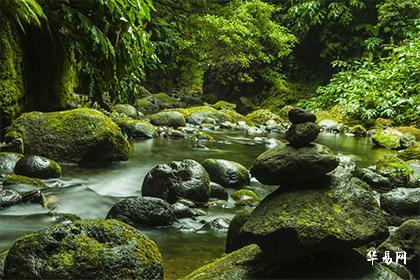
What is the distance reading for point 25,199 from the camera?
16.7 feet

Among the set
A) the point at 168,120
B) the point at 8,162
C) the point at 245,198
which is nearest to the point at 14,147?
the point at 8,162

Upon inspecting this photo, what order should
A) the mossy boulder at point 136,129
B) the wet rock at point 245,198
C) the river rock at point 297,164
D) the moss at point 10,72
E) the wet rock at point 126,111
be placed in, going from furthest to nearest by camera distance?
the wet rock at point 126,111 < the mossy boulder at point 136,129 < the moss at point 10,72 < the wet rock at point 245,198 < the river rock at point 297,164

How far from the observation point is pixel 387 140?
41.1ft

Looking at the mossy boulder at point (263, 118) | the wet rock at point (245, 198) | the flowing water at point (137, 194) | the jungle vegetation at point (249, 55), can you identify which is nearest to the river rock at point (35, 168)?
the flowing water at point (137, 194)

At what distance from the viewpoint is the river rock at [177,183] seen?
5754 millimetres

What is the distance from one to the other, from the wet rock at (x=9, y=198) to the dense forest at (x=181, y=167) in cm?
2

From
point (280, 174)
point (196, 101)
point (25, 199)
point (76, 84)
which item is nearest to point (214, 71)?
point (196, 101)

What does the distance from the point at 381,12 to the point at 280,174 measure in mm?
19659

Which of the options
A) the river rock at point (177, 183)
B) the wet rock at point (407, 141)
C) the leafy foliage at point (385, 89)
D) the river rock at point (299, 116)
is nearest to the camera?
the river rock at point (299, 116)

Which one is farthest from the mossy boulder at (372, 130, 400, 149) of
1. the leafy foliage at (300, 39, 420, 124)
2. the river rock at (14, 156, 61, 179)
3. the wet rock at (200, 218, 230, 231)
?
the river rock at (14, 156, 61, 179)

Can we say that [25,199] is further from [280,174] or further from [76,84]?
[76,84]

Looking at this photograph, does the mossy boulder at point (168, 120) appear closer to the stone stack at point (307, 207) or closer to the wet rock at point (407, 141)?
the wet rock at point (407, 141)

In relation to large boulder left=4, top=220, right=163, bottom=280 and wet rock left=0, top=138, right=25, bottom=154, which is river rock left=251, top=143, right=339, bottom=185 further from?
wet rock left=0, top=138, right=25, bottom=154

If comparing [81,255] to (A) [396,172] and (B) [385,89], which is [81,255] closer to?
(A) [396,172]
